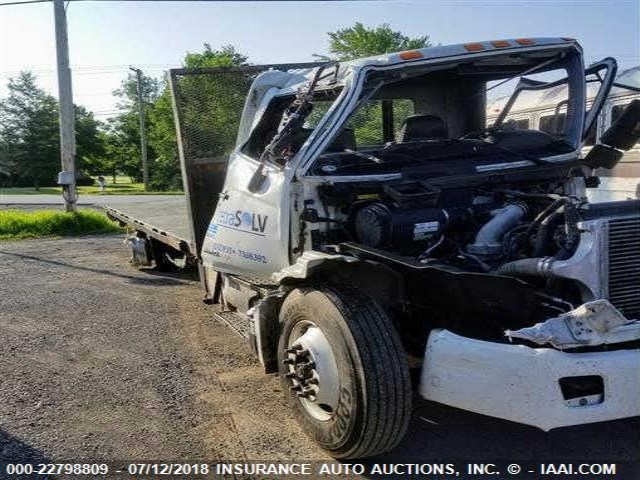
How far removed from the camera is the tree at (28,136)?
2157 inches

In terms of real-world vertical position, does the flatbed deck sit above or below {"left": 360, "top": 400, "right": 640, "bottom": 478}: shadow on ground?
above

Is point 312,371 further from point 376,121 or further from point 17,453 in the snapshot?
point 376,121

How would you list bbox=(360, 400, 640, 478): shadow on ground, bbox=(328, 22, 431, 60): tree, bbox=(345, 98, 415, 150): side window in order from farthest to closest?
bbox=(328, 22, 431, 60): tree → bbox=(345, 98, 415, 150): side window → bbox=(360, 400, 640, 478): shadow on ground

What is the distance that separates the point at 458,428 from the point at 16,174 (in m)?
58.8

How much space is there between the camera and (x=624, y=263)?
3.12m

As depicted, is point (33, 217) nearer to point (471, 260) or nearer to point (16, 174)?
point (471, 260)

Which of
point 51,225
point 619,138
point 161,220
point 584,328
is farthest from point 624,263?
point 51,225

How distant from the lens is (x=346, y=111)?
3.95 metres

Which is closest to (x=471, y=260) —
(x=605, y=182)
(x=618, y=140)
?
(x=618, y=140)

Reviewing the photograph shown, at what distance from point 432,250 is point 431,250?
31mm

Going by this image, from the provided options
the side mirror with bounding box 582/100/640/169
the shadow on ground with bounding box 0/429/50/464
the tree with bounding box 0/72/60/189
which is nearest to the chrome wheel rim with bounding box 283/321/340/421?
the shadow on ground with bounding box 0/429/50/464

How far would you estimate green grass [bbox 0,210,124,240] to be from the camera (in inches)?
572

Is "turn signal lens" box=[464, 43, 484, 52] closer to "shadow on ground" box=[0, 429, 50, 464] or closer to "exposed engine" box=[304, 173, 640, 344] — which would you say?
"exposed engine" box=[304, 173, 640, 344]

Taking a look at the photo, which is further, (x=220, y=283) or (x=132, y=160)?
(x=132, y=160)
